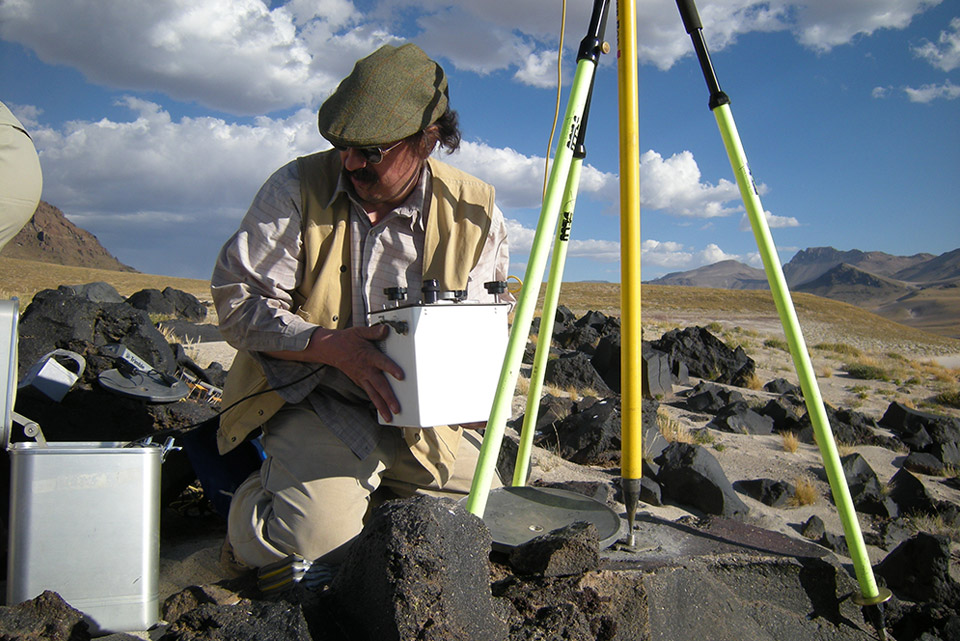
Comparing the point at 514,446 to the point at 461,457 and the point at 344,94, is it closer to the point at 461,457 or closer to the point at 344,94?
the point at 461,457

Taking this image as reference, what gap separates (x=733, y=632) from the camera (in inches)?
87.9

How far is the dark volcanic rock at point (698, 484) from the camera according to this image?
4.37 meters

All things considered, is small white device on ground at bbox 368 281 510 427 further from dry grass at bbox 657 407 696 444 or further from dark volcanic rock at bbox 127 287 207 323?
dark volcanic rock at bbox 127 287 207 323

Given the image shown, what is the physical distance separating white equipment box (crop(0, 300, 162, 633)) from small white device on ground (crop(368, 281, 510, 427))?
767mm

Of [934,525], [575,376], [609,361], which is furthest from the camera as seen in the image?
[609,361]

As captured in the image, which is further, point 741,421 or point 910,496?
point 741,421

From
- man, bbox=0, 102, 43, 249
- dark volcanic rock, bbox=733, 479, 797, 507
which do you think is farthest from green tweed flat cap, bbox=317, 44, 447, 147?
dark volcanic rock, bbox=733, 479, 797, 507

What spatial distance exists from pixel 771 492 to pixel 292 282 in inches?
158

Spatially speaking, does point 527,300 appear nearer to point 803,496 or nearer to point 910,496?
point 803,496

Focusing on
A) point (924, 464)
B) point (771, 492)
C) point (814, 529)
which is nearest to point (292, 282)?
point (814, 529)

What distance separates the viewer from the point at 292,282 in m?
2.56

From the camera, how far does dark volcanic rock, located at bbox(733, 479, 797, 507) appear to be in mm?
4969

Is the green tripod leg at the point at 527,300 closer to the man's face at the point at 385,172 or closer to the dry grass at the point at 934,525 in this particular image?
the man's face at the point at 385,172

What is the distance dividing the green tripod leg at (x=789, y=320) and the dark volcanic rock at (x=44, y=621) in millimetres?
2188
